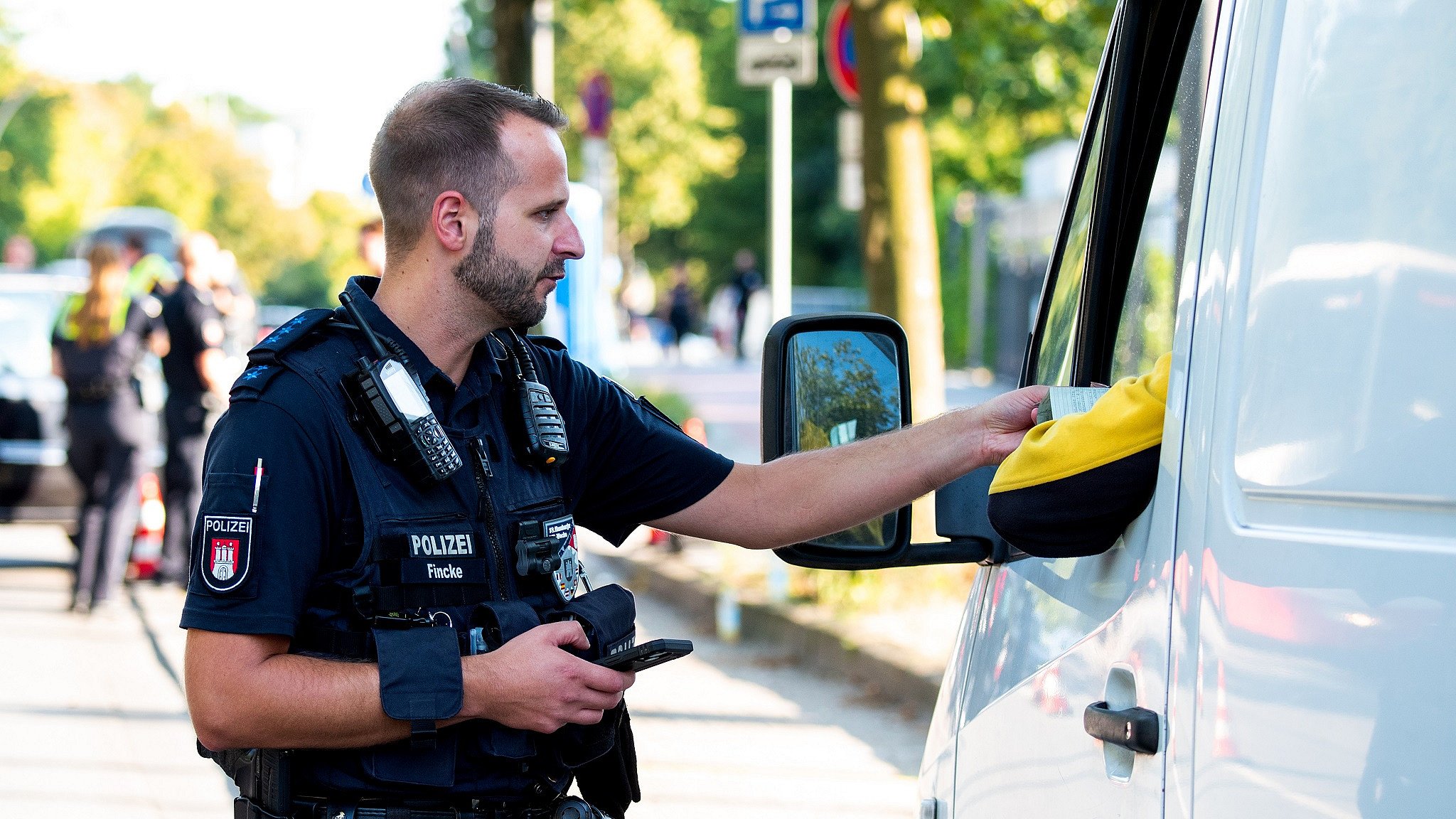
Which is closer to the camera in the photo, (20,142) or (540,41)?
(540,41)

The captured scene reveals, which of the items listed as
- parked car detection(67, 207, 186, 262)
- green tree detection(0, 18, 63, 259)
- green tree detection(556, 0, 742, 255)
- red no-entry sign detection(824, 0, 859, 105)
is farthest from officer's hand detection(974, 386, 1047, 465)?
green tree detection(0, 18, 63, 259)

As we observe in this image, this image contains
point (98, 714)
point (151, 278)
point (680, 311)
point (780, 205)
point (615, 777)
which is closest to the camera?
point (615, 777)

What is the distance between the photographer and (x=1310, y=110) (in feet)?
4.91

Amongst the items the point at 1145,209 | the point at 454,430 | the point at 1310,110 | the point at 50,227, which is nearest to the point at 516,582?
the point at 454,430

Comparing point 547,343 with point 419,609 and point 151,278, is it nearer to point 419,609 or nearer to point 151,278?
point 419,609

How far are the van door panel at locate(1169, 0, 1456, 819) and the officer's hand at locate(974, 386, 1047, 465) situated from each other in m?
0.71

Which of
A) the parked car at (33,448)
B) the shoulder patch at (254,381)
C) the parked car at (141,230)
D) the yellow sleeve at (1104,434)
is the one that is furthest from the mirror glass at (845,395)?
the parked car at (141,230)

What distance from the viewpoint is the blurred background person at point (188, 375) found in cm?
944

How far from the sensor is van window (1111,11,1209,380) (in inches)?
81.7

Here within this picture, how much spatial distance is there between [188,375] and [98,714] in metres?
3.19

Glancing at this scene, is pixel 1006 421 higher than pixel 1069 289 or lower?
lower

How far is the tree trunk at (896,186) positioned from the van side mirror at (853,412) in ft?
20.3

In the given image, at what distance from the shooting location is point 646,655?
2158 millimetres

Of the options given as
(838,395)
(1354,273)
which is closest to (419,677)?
(838,395)
